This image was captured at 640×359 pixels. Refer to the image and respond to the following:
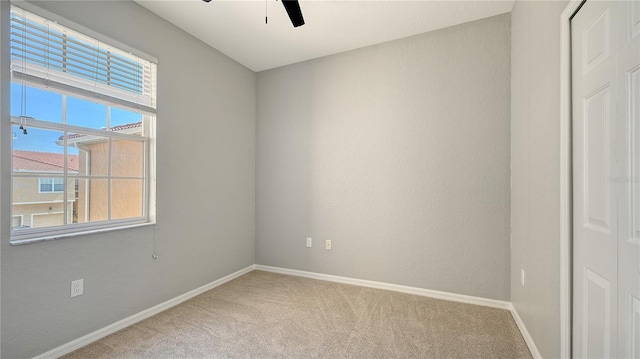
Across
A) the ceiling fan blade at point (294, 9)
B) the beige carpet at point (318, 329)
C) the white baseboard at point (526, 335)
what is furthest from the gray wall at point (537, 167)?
the ceiling fan blade at point (294, 9)

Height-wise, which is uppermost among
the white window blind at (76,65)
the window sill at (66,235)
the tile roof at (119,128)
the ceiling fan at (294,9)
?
the ceiling fan at (294,9)

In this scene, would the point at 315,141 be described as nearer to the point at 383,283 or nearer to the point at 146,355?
the point at 383,283

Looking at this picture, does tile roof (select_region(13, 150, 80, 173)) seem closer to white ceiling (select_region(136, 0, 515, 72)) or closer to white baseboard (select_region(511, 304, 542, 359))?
white ceiling (select_region(136, 0, 515, 72))

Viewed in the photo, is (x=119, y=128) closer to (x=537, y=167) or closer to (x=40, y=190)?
(x=40, y=190)

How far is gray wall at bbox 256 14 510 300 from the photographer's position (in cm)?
252

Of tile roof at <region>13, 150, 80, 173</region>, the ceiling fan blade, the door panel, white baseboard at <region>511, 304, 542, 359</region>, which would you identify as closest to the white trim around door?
the door panel

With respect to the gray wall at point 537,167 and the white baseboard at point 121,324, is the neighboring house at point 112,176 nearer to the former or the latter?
the white baseboard at point 121,324

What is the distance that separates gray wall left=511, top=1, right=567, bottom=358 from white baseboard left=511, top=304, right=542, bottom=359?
49 mm

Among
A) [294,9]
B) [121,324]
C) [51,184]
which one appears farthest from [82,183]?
[294,9]

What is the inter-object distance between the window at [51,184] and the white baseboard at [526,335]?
352 cm

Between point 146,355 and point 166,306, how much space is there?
724 mm

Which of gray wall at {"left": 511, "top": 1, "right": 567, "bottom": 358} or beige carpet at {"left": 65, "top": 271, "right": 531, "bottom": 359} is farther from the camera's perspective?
beige carpet at {"left": 65, "top": 271, "right": 531, "bottom": 359}

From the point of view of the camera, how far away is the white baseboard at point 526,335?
1.75 meters

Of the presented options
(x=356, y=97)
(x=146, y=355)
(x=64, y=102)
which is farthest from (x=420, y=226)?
(x=64, y=102)
